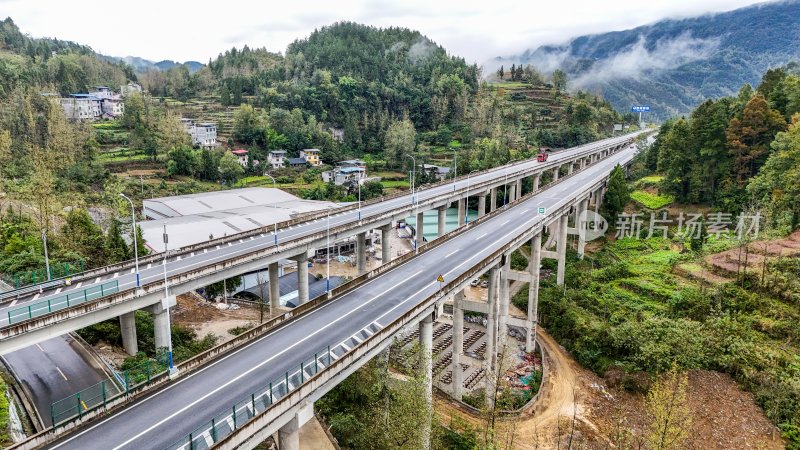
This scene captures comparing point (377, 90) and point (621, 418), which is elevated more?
point (377, 90)

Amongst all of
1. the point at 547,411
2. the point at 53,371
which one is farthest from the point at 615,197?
the point at 53,371

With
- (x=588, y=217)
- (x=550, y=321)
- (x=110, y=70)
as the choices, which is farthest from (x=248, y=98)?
(x=550, y=321)

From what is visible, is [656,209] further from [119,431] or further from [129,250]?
[119,431]

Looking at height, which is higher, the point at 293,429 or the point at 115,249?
the point at 115,249

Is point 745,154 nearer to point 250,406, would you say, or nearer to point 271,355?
point 271,355

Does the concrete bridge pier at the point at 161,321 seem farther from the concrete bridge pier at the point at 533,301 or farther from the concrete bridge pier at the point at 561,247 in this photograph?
the concrete bridge pier at the point at 561,247

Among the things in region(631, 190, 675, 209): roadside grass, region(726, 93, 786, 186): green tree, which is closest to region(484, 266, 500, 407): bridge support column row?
region(726, 93, 786, 186): green tree

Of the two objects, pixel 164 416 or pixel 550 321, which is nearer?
pixel 164 416
